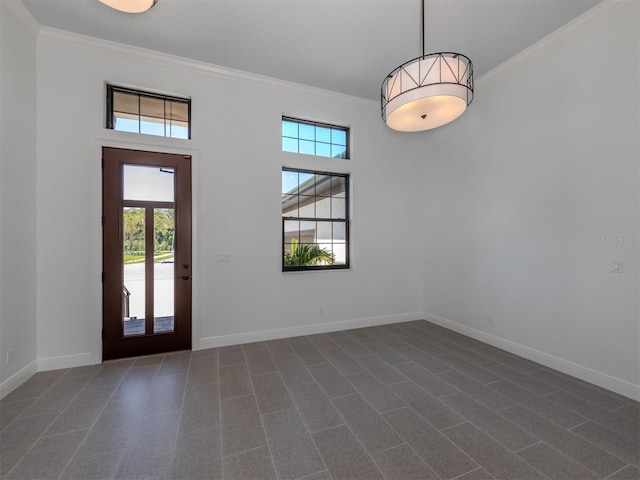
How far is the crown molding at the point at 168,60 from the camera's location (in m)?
2.89

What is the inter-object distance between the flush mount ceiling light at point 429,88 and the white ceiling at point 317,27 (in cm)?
125

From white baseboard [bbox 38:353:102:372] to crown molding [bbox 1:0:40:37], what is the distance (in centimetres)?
334

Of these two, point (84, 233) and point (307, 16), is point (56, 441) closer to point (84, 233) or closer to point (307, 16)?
point (84, 233)

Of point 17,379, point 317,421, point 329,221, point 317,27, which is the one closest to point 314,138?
point 329,221

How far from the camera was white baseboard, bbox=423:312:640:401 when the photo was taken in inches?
96.0

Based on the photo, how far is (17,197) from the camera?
2576 mm

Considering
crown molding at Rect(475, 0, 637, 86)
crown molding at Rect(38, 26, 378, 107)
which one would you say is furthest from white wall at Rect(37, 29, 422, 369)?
crown molding at Rect(475, 0, 637, 86)

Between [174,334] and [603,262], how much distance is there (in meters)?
4.62

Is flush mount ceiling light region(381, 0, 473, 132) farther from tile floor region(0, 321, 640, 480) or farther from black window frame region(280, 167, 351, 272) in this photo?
tile floor region(0, 321, 640, 480)

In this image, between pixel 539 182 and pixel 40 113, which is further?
pixel 539 182

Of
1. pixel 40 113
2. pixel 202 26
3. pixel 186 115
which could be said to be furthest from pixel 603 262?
pixel 40 113

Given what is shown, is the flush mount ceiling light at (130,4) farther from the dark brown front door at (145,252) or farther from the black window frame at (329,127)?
the black window frame at (329,127)

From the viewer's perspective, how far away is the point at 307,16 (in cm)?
271

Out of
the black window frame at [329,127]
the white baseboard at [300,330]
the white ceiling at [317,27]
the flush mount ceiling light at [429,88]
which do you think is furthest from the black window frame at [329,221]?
the flush mount ceiling light at [429,88]
